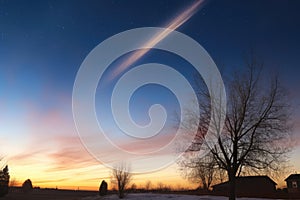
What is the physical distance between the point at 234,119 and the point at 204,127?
90.1 inches

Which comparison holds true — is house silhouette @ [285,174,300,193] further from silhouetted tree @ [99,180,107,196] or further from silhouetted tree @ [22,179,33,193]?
silhouetted tree @ [22,179,33,193]

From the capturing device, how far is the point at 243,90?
2261cm

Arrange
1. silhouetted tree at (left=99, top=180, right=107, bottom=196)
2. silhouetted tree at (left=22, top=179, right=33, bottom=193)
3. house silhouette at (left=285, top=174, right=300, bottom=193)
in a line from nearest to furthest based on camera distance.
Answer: house silhouette at (left=285, top=174, right=300, bottom=193)
silhouetted tree at (left=99, top=180, right=107, bottom=196)
silhouetted tree at (left=22, top=179, right=33, bottom=193)

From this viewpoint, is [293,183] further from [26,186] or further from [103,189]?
[26,186]

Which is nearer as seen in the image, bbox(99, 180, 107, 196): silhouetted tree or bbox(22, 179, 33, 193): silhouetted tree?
bbox(99, 180, 107, 196): silhouetted tree

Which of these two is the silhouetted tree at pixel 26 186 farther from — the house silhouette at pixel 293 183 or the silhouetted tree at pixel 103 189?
the house silhouette at pixel 293 183

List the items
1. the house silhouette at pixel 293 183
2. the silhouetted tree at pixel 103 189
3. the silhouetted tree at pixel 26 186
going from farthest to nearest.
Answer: the silhouetted tree at pixel 26 186
the silhouetted tree at pixel 103 189
the house silhouette at pixel 293 183

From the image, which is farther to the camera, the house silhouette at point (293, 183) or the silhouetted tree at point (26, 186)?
the silhouetted tree at point (26, 186)


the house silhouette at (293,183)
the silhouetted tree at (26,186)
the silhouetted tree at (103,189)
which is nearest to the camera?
the house silhouette at (293,183)

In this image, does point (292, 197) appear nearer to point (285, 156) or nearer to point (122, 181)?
point (285, 156)

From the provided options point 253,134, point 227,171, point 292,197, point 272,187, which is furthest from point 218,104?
point 272,187

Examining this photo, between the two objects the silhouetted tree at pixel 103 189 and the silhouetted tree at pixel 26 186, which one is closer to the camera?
the silhouetted tree at pixel 103 189

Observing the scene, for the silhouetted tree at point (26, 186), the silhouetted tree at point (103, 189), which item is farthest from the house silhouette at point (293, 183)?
the silhouetted tree at point (26, 186)

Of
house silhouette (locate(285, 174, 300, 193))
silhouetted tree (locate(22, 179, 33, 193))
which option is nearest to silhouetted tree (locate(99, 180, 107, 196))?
silhouetted tree (locate(22, 179, 33, 193))
